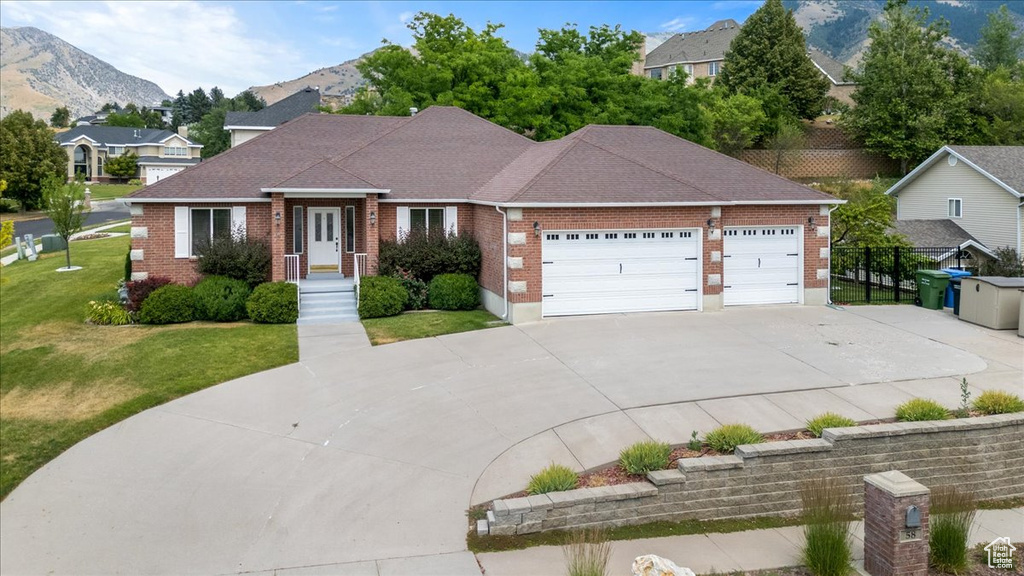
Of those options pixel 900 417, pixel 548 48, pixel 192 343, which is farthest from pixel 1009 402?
pixel 548 48

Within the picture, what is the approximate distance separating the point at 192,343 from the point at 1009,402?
15564 millimetres

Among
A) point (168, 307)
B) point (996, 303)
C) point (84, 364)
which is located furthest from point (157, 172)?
point (996, 303)

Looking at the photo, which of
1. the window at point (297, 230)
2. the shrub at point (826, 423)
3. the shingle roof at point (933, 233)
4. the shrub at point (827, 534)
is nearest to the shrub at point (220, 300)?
the window at point (297, 230)

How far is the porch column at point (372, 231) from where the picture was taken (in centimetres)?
2027

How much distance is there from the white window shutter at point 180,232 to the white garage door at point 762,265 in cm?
1525

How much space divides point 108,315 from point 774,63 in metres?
50.2

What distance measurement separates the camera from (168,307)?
58.0ft

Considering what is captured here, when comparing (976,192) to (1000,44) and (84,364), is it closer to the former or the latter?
(84,364)

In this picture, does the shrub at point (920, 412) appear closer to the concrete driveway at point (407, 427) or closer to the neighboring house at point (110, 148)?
the concrete driveway at point (407, 427)

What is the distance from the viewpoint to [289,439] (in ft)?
33.4

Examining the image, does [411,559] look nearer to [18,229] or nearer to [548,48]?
[548,48]

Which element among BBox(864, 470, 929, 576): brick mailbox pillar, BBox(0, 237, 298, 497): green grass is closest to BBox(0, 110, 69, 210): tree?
BBox(0, 237, 298, 497): green grass

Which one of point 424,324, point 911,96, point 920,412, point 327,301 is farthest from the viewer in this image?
point 911,96

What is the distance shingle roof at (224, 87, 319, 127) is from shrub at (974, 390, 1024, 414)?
47118mm
